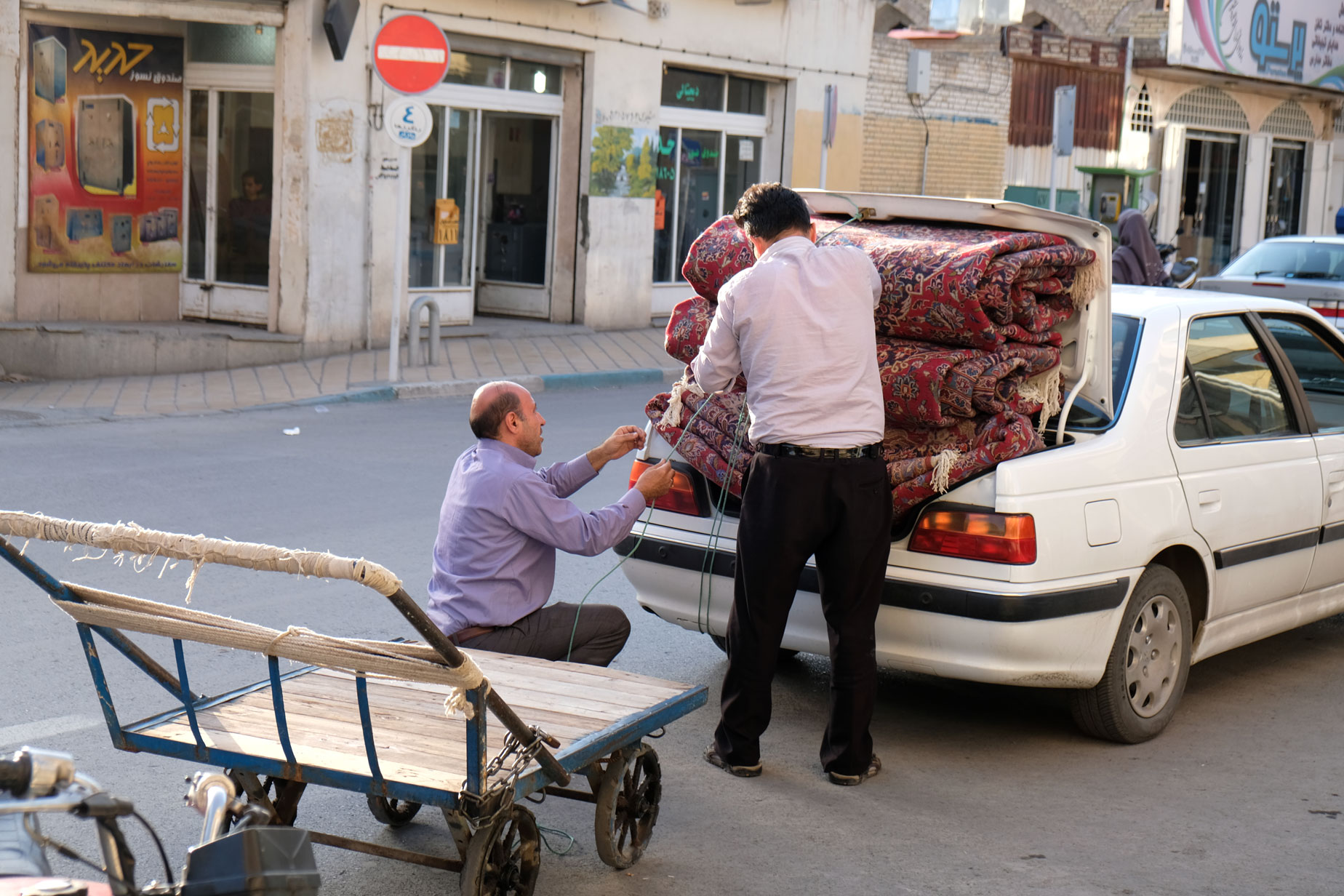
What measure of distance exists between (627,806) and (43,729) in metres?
2.11

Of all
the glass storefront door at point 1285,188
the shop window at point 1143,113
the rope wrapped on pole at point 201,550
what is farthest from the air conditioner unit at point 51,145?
the glass storefront door at point 1285,188

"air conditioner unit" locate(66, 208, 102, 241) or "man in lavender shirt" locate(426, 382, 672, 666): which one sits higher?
"air conditioner unit" locate(66, 208, 102, 241)

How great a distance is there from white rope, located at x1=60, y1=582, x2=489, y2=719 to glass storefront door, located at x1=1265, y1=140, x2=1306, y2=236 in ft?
108

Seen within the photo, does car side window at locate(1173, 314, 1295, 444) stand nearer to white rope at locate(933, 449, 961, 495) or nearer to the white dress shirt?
white rope at locate(933, 449, 961, 495)

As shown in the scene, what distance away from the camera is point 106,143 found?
1505 cm

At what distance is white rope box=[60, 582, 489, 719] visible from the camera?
3.14 metres

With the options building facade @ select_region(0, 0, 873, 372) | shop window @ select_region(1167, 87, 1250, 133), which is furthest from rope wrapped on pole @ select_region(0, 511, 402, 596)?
shop window @ select_region(1167, 87, 1250, 133)

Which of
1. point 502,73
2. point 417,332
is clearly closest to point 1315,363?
point 417,332

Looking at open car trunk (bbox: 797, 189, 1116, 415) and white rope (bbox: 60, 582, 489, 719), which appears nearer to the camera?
white rope (bbox: 60, 582, 489, 719)

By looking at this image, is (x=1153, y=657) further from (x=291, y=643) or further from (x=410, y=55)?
(x=410, y=55)

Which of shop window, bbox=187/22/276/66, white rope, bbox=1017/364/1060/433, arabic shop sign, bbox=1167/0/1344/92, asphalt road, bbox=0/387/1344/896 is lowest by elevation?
asphalt road, bbox=0/387/1344/896

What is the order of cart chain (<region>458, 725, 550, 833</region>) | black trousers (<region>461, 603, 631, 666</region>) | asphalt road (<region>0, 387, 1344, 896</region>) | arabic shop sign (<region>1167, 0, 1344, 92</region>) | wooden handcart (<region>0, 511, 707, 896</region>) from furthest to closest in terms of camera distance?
arabic shop sign (<region>1167, 0, 1344, 92</region>)
black trousers (<region>461, 603, 631, 666</region>)
asphalt road (<region>0, 387, 1344, 896</region>)
cart chain (<region>458, 725, 550, 833</region>)
wooden handcart (<region>0, 511, 707, 896</region>)

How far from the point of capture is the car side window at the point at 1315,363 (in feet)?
21.1

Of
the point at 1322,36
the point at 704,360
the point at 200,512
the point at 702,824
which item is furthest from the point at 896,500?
the point at 1322,36
